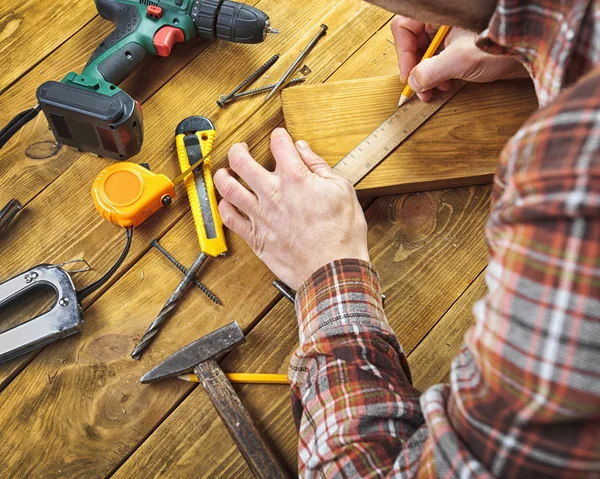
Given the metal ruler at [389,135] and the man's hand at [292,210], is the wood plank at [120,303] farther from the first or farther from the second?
the metal ruler at [389,135]

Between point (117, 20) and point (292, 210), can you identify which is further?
point (117, 20)

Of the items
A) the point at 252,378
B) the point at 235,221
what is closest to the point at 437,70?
the point at 235,221

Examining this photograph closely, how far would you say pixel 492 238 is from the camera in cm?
62

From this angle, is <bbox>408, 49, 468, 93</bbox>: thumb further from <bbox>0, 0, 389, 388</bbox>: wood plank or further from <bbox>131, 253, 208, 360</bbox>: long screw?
<bbox>131, 253, 208, 360</bbox>: long screw

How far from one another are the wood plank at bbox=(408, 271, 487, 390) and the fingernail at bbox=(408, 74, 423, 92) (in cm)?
43

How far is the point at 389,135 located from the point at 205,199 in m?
0.42

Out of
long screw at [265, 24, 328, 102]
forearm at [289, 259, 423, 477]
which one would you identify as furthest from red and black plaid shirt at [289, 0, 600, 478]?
long screw at [265, 24, 328, 102]

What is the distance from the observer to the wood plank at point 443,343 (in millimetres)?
1171

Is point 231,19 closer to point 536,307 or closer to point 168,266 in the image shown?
point 168,266

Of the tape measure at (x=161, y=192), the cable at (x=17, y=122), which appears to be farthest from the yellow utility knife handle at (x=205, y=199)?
the cable at (x=17, y=122)

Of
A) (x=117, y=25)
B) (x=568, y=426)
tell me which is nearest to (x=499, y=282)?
(x=568, y=426)

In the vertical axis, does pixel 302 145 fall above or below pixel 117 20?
below

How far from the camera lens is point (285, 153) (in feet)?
3.99

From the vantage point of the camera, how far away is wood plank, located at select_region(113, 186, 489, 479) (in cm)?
112
